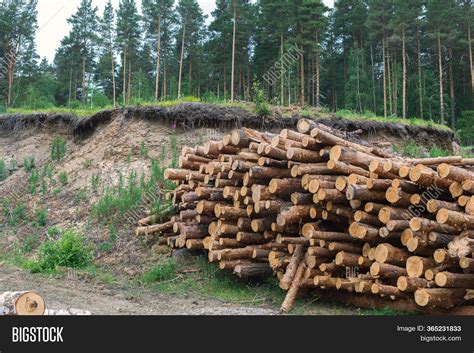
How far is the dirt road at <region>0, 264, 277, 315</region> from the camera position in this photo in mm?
7973

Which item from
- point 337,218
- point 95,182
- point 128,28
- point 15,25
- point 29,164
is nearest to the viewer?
point 337,218

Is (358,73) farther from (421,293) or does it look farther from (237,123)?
(421,293)

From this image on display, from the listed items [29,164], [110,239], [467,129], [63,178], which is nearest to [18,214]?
[63,178]

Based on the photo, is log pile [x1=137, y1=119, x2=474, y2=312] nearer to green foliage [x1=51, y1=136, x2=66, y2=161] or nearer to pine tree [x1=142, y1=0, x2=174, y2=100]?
green foliage [x1=51, y1=136, x2=66, y2=161]

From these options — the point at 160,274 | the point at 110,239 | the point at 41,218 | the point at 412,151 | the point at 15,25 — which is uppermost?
the point at 15,25

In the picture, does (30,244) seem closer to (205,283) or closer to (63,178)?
(63,178)

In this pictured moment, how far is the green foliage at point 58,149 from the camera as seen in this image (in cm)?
2078

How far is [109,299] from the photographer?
912 centimetres

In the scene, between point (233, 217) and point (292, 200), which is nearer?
point (292, 200)

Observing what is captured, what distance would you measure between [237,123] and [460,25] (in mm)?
27566

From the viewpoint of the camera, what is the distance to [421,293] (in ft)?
22.7

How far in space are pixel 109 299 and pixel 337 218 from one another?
431cm

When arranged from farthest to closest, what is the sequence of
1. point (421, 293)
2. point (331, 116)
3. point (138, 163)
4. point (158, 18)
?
point (158, 18)
point (331, 116)
point (138, 163)
point (421, 293)
